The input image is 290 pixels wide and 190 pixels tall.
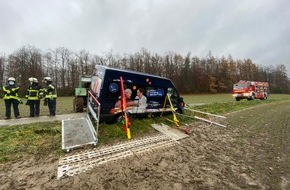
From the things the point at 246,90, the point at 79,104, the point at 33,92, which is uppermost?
the point at 33,92

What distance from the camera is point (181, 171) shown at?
4.30 meters

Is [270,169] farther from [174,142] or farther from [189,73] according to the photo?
[189,73]

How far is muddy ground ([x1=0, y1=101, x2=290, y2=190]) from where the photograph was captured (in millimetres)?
3605

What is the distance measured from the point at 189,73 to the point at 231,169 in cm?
6606

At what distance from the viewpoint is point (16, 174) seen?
3828mm

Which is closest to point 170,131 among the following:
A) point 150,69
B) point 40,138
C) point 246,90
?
point 40,138

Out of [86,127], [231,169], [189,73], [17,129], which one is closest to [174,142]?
[231,169]

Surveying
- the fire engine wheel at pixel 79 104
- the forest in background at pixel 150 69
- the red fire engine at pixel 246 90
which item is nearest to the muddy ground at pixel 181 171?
the fire engine wheel at pixel 79 104

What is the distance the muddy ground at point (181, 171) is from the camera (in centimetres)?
361

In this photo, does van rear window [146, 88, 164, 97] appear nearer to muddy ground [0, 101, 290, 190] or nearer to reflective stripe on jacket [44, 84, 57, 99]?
muddy ground [0, 101, 290, 190]

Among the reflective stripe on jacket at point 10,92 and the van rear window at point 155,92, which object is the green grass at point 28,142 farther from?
the van rear window at point 155,92

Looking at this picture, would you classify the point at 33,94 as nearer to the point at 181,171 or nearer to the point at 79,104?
the point at 79,104

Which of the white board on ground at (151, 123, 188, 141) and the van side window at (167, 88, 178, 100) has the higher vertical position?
the van side window at (167, 88, 178, 100)

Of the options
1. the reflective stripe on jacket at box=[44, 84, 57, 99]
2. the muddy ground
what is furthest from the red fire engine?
the reflective stripe on jacket at box=[44, 84, 57, 99]
